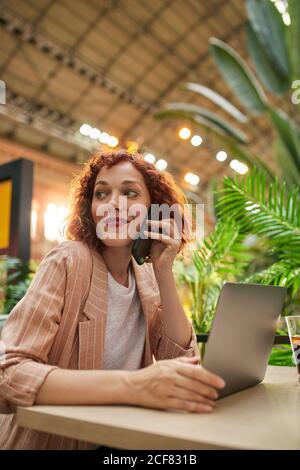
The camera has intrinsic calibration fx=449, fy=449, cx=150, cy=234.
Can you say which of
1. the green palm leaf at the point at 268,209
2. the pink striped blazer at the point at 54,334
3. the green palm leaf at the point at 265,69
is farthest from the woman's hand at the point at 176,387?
the green palm leaf at the point at 265,69

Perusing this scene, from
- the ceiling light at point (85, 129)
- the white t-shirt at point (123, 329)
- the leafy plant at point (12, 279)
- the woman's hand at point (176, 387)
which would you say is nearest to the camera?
the woman's hand at point (176, 387)

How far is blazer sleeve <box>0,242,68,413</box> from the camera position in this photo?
0.99 metres

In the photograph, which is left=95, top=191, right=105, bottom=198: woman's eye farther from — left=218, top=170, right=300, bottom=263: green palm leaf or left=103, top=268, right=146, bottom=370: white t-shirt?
left=218, top=170, right=300, bottom=263: green palm leaf

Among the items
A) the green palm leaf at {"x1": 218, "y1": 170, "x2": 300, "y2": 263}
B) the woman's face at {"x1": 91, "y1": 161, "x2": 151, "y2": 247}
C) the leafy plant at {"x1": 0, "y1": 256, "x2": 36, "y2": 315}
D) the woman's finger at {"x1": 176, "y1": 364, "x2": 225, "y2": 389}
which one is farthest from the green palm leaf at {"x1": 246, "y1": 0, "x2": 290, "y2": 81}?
the woman's finger at {"x1": 176, "y1": 364, "x2": 225, "y2": 389}

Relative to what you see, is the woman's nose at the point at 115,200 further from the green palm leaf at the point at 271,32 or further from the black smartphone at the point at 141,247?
the green palm leaf at the point at 271,32

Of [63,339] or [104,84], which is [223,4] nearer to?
[104,84]

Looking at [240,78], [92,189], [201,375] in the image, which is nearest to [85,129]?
[240,78]

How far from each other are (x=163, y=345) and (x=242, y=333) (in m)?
0.49

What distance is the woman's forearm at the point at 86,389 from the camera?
0.94m

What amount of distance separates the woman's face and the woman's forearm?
566 millimetres

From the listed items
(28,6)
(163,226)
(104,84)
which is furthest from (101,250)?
(104,84)

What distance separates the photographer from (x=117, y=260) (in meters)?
1.55

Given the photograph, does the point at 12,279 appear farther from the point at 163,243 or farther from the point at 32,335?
the point at 32,335
